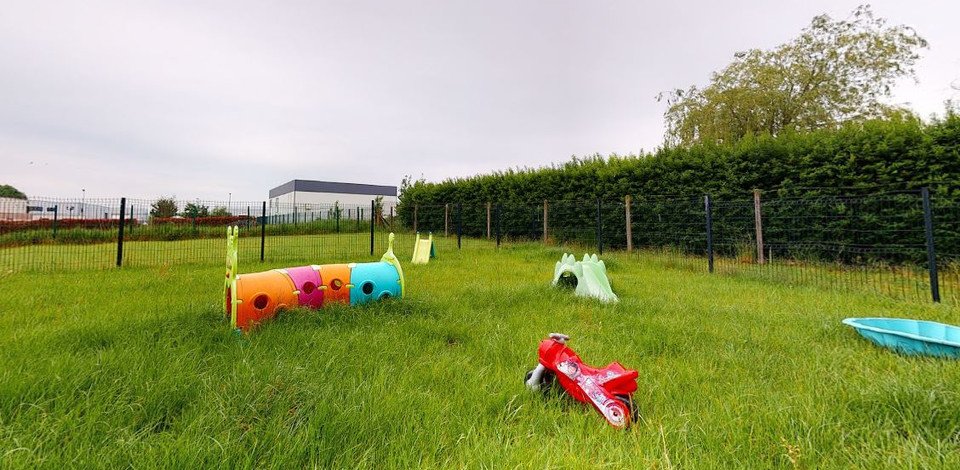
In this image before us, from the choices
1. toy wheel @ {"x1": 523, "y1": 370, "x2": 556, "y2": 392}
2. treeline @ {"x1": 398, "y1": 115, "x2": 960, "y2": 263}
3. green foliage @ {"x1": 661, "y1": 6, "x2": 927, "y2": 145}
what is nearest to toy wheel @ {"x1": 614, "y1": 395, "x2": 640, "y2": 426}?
toy wheel @ {"x1": 523, "y1": 370, "x2": 556, "y2": 392}

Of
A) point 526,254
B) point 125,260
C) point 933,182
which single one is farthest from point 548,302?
point 125,260

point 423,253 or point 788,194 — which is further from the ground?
point 788,194

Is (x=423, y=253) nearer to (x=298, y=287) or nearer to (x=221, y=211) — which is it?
(x=298, y=287)

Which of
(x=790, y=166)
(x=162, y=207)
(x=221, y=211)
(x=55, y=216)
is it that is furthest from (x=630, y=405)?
(x=221, y=211)

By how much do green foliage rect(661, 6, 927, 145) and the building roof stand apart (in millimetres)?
47056

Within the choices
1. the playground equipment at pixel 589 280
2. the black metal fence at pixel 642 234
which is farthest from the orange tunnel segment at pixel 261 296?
the black metal fence at pixel 642 234

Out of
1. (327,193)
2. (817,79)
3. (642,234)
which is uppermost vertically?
(327,193)

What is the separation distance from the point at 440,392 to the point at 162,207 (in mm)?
11394

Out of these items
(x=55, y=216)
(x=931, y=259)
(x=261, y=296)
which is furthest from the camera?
(x=55, y=216)

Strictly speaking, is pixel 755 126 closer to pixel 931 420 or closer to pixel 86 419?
pixel 931 420

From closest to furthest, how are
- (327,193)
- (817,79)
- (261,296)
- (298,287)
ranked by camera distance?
1. (261,296)
2. (298,287)
3. (817,79)
4. (327,193)

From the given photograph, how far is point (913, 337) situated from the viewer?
2.21m

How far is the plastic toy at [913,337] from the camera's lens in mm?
2160

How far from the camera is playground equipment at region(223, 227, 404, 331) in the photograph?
2.75 m
